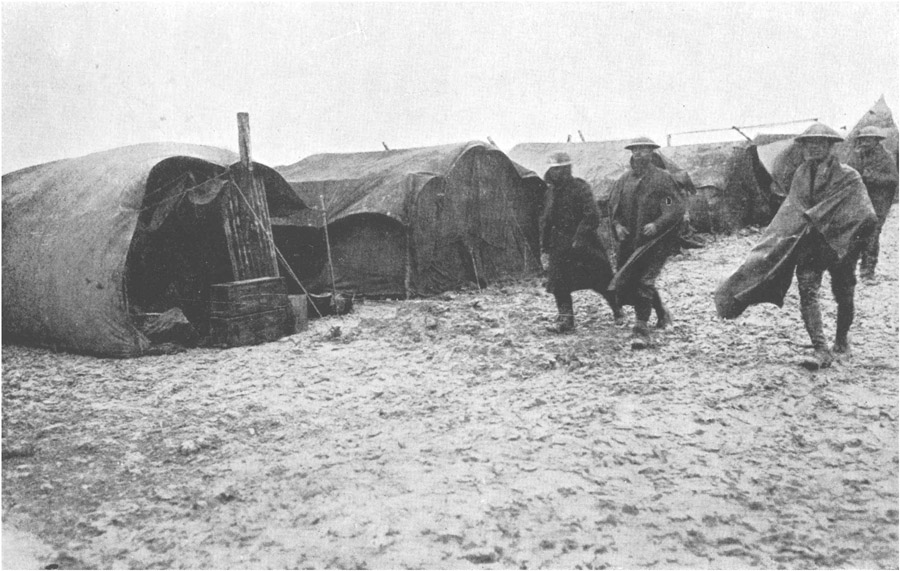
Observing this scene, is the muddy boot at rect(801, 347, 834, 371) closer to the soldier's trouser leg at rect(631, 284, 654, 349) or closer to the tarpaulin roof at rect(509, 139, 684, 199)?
the soldier's trouser leg at rect(631, 284, 654, 349)

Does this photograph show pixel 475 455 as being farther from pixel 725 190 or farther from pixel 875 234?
pixel 725 190

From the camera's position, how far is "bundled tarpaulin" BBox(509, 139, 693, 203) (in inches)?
599

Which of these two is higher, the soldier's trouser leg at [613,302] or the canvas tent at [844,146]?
the canvas tent at [844,146]

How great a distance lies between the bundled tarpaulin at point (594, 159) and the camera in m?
15.2

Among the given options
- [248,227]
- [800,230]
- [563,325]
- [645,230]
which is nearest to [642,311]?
[645,230]

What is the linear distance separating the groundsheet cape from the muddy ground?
0.58m

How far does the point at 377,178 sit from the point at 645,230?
212 inches

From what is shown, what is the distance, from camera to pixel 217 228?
9344mm

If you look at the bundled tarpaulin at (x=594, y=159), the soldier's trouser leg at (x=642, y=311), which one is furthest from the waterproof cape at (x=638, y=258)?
the bundled tarpaulin at (x=594, y=159)

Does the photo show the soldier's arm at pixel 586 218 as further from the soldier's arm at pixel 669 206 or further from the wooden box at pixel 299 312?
the wooden box at pixel 299 312

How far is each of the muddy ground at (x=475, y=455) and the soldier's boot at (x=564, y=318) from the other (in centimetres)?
23

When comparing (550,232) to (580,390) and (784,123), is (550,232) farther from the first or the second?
(784,123)

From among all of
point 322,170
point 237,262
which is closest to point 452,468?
point 237,262

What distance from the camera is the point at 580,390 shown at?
524cm
